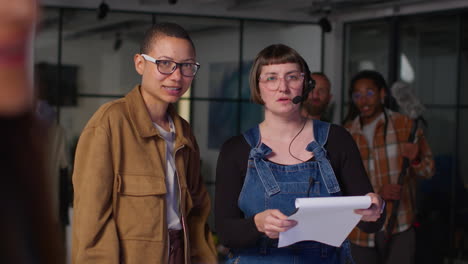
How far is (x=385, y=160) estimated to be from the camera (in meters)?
3.79

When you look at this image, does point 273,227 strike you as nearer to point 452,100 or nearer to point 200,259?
point 200,259

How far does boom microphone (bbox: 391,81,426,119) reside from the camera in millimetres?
4125

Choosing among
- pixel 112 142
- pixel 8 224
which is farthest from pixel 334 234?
pixel 8 224

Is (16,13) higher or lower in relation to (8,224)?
higher

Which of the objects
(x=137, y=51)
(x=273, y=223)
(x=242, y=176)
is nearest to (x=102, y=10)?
(x=137, y=51)

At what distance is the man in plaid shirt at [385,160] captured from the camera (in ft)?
12.1

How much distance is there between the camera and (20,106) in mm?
472

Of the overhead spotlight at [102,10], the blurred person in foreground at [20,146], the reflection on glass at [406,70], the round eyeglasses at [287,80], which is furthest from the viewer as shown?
the reflection on glass at [406,70]

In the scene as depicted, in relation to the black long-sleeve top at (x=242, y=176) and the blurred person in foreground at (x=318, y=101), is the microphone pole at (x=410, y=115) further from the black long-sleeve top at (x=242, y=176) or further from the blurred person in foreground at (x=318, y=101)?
the black long-sleeve top at (x=242, y=176)

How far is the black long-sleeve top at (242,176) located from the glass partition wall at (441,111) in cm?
365

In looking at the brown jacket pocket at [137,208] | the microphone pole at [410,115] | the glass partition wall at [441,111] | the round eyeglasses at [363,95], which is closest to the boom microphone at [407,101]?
the microphone pole at [410,115]

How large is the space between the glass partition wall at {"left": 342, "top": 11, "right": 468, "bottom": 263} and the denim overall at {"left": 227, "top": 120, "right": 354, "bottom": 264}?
371 centimetres

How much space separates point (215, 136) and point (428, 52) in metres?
2.51

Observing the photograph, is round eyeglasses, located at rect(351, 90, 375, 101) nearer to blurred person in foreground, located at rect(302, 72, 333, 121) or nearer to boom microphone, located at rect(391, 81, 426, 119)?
blurred person in foreground, located at rect(302, 72, 333, 121)
